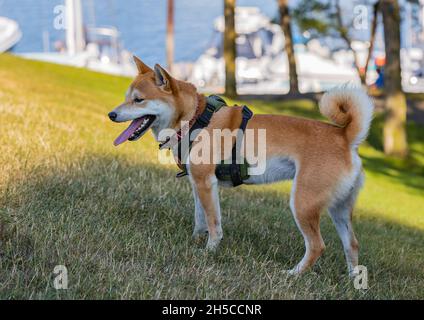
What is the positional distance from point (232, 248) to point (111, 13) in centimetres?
4002

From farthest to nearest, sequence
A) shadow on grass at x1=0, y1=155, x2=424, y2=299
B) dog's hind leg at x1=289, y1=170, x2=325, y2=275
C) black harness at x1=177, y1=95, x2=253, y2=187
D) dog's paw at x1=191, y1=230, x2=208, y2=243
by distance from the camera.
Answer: dog's paw at x1=191, y1=230, x2=208, y2=243
black harness at x1=177, y1=95, x2=253, y2=187
dog's hind leg at x1=289, y1=170, x2=325, y2=275
shadow on grass at x1=0, y1=155, x2=424, y2=299

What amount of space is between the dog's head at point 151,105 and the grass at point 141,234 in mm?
825

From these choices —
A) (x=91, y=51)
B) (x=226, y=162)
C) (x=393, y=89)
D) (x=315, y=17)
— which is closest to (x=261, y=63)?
(x=91, y=51)

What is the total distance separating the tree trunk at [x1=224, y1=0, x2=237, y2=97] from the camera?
2092cm

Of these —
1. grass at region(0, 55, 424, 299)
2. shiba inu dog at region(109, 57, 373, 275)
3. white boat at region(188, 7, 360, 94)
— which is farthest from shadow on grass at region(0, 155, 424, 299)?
white boat at region(188, 7, 360, 94)

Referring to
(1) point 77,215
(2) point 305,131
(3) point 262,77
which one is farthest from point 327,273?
(3) point 262,77

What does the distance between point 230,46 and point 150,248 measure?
55.0ft

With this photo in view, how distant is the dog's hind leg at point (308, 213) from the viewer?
491 centimetres

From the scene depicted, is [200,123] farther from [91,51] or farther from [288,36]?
[91,51]

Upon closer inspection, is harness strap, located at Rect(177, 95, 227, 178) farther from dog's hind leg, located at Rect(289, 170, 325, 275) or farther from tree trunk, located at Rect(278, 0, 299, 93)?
tree trunk, located at Rect(278, 0, 299, 93)

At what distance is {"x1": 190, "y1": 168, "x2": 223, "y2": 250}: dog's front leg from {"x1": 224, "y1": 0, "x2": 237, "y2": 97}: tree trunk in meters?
16.1

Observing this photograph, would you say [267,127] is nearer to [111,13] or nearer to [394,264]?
[394,264]

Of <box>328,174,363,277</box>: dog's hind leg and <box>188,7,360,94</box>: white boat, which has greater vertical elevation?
<box>328,174,363,277</box>: dog's hind leg

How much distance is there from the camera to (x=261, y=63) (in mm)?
56781
